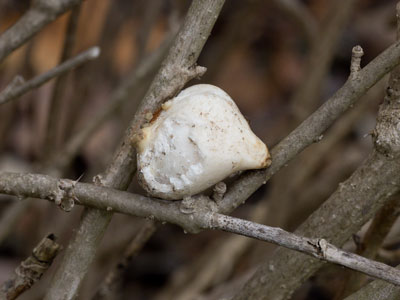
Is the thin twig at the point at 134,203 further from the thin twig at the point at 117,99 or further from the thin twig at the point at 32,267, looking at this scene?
the thin twig at the point at 117,99

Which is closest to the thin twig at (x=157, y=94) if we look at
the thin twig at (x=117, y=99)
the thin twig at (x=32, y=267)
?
the thin twig at (x=32, y=267)

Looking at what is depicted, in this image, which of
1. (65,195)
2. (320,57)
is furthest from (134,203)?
(320,57)

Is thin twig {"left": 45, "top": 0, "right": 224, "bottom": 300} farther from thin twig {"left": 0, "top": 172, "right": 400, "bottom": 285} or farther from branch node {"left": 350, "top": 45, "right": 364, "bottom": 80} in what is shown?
branch node {"left": 350, "top": 45, "right": 364, "bottom": 80}

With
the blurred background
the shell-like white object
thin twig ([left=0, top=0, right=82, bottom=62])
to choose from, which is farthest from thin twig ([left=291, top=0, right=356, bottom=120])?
the shell-like white object

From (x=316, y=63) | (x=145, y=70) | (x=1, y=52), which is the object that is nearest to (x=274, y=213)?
(x=316, y=63)

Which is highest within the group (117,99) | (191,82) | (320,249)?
(191,82)

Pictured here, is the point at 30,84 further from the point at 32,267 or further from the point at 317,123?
the point at 317,123
